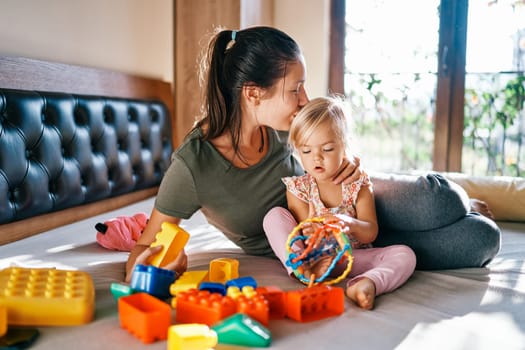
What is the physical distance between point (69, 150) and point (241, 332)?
112cm

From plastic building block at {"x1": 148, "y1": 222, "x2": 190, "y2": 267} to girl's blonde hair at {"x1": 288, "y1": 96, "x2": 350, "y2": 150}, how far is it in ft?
1.19

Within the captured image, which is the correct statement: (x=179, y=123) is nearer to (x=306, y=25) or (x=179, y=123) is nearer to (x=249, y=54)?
(x=306, y=25)

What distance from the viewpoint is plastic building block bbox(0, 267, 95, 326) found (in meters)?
0.91

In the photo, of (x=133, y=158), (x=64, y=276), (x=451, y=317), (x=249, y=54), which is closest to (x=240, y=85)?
(x=249, y=54)

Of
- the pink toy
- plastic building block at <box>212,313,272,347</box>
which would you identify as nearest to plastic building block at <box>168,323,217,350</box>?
plastic building block at <box>212,313,272,347</box>

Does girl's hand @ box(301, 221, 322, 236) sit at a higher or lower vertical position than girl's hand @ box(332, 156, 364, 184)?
lower

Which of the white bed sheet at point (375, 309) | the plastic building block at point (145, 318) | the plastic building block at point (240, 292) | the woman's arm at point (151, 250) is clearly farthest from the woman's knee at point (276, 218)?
the plastic building block at point (145, 318)

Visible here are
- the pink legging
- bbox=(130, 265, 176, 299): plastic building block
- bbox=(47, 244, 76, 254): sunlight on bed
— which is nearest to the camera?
bbox=(130, 265, 176, 299): plastic building block

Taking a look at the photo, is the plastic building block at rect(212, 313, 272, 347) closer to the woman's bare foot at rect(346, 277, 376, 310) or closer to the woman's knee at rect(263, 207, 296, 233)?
the woman's bare foot at rect(346, 277, 376, 310)

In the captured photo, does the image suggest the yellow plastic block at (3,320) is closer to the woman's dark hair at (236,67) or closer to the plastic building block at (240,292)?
the plastic building block at (240,292)

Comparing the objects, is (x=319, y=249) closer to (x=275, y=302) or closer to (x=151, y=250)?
(x=275, y=302)

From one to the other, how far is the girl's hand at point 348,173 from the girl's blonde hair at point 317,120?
0.14ft

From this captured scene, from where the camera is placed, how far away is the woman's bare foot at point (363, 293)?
1030mm

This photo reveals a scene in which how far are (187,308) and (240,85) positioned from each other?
65 cm
